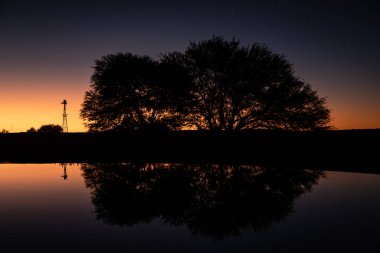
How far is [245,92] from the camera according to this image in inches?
1330

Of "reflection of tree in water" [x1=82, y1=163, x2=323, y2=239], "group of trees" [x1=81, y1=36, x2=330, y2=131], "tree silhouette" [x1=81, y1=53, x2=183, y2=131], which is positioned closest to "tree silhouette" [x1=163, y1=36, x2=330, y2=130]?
"group of trees" [x1=81, y1=36, x2=330, y2=131]

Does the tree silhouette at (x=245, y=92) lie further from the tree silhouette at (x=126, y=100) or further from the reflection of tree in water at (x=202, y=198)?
the reflection of tree in water at (x=202, y=198)

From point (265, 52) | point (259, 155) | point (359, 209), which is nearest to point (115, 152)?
point (259, 155)

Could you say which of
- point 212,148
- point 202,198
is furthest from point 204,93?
point 202,198

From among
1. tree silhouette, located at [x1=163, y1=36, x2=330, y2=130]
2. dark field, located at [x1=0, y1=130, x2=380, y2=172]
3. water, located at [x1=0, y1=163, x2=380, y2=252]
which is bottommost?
water, located at [x1=0, y1=163, x2=380, y2=252]

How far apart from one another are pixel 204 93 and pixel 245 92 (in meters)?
4.48

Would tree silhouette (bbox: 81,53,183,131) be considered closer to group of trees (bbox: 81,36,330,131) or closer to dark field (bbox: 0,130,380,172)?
group of trees (bbox: 81,36,330,131)

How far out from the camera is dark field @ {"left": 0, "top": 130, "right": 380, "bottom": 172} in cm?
2153

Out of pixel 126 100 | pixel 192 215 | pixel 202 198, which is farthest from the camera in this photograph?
pixel 126 100

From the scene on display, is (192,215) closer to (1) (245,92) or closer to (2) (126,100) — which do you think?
(1) (245,92)

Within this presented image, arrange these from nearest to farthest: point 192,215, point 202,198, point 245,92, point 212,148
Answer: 1. point 192,215
2. point 202,198
3. point 212,148
4. point 245,92

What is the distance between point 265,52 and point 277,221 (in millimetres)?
29813

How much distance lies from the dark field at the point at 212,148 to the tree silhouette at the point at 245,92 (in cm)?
487

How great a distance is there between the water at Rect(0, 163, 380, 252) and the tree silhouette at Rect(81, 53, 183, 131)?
25.1 metres
